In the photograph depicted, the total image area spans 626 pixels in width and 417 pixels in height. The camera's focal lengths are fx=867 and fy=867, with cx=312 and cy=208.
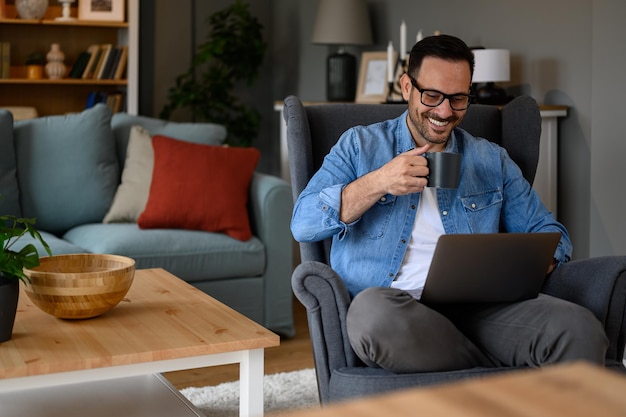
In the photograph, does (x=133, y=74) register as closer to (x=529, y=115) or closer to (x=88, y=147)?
(x=88, y=147)

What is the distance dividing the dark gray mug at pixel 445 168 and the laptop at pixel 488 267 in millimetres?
190

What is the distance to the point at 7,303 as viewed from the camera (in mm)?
1886

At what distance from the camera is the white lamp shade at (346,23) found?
4793mm

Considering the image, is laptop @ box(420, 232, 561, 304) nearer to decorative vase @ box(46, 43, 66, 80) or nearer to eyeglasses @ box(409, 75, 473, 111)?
eyeglasses @ box(409, 75, 473, 111)

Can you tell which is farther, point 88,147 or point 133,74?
point 133,74

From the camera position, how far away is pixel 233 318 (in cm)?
215

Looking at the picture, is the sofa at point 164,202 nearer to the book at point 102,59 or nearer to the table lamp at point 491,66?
the table lamp at point 491,66

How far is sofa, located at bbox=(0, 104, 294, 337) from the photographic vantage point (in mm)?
3488

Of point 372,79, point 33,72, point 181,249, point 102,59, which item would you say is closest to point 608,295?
point 181,249

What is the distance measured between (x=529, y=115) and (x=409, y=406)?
1.92 meters

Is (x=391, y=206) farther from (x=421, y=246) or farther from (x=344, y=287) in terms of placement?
(x=344, y=287)

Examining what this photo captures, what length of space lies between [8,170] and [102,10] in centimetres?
216

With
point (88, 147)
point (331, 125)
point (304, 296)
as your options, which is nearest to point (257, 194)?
point (88, 147)

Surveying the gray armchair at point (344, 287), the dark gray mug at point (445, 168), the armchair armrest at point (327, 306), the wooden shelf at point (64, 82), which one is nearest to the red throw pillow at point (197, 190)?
the gray armchair at point (344, 287)
